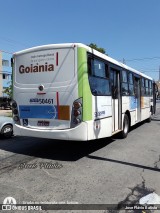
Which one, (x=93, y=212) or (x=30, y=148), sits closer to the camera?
(x=93, y=212)

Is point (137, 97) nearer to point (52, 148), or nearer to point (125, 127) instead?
point (125, 127)

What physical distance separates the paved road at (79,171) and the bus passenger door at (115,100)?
744 mm

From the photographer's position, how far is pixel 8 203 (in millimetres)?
4250

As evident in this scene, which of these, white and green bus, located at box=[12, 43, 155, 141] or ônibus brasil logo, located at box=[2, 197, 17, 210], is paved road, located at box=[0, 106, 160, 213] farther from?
white and green bus, located at box=[12, 43, 155, 141]

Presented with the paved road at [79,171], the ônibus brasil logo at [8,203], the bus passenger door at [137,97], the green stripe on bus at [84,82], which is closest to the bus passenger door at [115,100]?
the paved road at [79,171]

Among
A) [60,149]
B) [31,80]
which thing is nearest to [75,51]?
[31,80]

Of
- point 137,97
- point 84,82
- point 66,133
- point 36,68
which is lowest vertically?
point 66,133

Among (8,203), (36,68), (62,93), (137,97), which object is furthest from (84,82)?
(137,97)

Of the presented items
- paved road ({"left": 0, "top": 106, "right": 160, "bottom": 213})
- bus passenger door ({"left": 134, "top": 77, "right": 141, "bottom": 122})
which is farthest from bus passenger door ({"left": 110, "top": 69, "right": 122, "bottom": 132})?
bus passenger door ({"left": 134, "top": 77, "right": 141, "bottom": 122})

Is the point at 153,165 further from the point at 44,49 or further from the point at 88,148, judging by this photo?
the point at 44,49

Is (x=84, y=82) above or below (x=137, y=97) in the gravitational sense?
above

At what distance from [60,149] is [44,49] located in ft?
9.88

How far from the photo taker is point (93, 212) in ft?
13.1

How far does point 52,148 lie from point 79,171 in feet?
7.65
